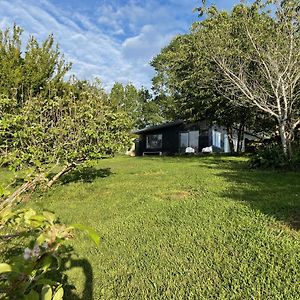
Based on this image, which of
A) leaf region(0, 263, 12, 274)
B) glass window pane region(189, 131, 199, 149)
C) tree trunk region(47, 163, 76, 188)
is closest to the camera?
leaf region(0, 263, 12, 274)

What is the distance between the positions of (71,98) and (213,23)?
27.8 feet

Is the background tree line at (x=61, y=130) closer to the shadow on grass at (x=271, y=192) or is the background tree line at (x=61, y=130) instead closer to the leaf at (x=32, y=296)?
the shadow on grass at (x=271, y=192)

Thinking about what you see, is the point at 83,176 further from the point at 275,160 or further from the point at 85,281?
the point at 85,281

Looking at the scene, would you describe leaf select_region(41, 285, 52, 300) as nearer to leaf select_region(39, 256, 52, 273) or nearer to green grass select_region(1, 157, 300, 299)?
leaf select_region(39, 256, 52, 273)

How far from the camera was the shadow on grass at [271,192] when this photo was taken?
207 inches

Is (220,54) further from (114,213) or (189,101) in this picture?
(114,213)

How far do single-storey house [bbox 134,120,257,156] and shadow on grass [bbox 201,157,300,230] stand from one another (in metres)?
18.2

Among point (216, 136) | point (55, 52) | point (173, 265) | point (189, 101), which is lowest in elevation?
point (173, 265)

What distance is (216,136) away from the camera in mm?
30391

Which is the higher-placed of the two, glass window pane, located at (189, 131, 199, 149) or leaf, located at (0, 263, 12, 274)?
glass window pane, located at (189, 131, 199, 149)

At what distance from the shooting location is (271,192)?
7.13 metres

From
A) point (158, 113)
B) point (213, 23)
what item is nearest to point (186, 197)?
point (213, 23)

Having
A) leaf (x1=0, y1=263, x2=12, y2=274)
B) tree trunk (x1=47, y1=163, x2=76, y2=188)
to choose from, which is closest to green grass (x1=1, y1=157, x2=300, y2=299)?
tree trunk (x1=47, y1=163, x2=76, y2=188)

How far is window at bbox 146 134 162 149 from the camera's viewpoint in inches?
1318
